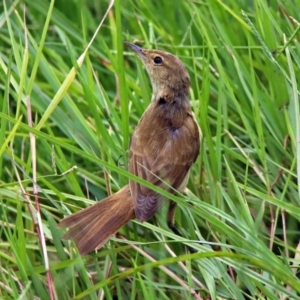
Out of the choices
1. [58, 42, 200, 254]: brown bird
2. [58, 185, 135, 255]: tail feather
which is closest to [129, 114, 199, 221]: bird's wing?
[58, 42, 200, 254]: brown bird

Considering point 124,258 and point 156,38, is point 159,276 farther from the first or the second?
point 156,38

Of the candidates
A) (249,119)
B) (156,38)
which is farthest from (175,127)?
(156,38)

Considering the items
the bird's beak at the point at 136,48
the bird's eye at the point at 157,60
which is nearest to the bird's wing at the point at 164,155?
the bird's eye at the point at 157,60

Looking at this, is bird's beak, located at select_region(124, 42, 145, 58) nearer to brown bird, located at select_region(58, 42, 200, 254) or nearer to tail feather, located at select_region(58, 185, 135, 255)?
brown bird, located at select_region(58, 42, 200, 254)

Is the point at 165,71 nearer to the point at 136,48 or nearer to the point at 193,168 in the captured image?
the point at 136,48

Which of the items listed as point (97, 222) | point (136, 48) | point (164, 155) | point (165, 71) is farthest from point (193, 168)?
point (97, 222)

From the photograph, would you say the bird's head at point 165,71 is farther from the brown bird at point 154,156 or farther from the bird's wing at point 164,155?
the bird's wing at point 164,155
